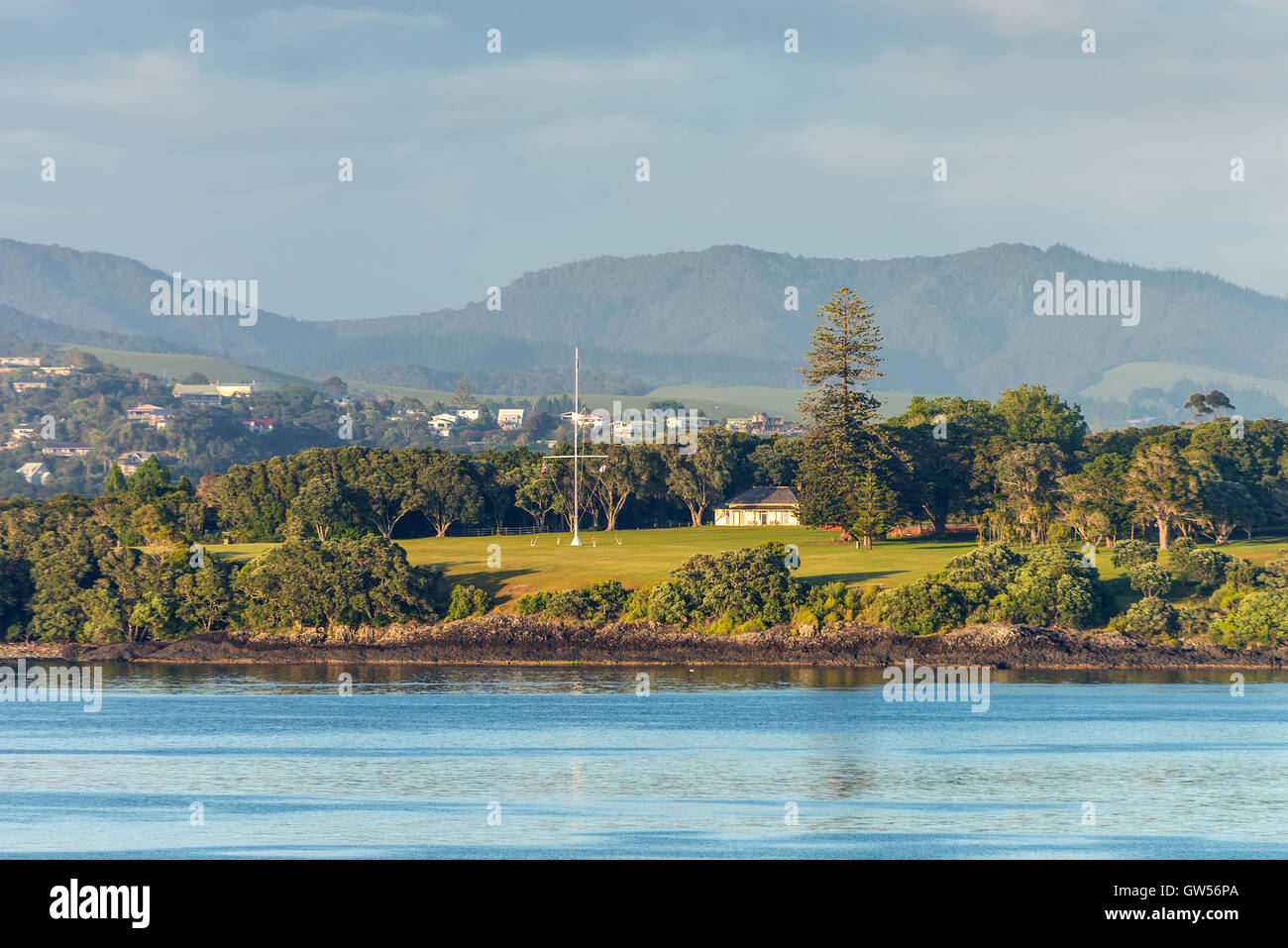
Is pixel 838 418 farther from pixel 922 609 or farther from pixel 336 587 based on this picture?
pixel 336 587

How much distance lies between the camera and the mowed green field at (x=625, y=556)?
88438 mm

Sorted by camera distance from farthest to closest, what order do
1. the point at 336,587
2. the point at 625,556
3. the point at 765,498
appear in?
1. the point at 765,498
2. the point at 625,556
3. the point at 336,587

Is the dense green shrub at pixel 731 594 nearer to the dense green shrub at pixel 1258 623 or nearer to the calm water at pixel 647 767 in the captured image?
the calm water at pixel 647 767

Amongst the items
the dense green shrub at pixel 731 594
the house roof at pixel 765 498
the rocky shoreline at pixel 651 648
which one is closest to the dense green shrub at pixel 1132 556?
the rocky shoreline at pixel 651 648

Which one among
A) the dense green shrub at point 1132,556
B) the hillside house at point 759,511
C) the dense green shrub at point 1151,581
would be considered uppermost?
the hillside house at point 759,511

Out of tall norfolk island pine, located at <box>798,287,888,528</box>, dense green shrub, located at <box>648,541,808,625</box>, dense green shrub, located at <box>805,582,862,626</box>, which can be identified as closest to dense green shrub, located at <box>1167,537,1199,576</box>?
dense green shrub, located at <box>805,582,862,626</box>

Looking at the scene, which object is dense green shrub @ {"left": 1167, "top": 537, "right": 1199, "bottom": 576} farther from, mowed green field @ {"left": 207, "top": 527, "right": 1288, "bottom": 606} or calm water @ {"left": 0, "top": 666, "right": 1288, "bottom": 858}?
calm water @ {"left": 0, "top": 666, "right": 1288, "bottom": 858}

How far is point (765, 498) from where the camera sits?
12988cm

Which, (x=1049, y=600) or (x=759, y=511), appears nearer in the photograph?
(x=1049, y=600)

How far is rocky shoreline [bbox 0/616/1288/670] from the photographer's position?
3049 inches

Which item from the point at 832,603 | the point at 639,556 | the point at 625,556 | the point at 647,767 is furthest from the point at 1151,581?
the point at 647,767

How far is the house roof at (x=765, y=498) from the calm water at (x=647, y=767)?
52.7 meters

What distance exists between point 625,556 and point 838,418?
26.2 meters
